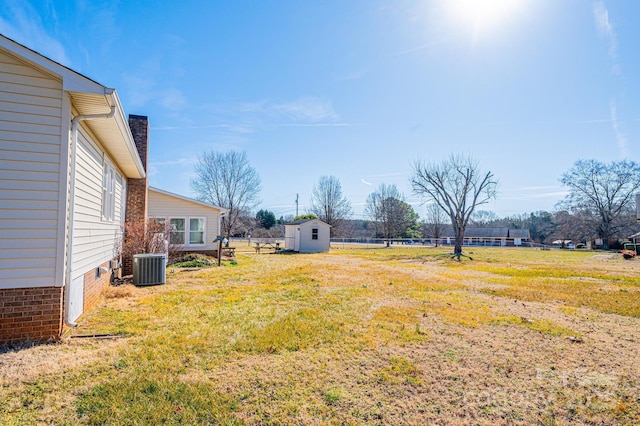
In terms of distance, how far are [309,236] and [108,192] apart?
2109 centimetres

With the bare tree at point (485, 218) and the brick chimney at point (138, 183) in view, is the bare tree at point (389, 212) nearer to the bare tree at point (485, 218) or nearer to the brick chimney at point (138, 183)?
the bare tree at point (485, 218)

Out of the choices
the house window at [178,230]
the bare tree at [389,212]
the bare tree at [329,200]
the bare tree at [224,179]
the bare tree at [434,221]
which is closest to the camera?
the house window at [178,230]

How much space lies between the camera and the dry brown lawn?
2.92 meters

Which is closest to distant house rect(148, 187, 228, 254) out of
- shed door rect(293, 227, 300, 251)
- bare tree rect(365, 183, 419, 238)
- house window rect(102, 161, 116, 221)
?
house window rect(102, 161, 116, 221)

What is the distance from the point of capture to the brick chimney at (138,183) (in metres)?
11.9

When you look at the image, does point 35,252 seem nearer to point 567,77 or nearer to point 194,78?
point 194,78

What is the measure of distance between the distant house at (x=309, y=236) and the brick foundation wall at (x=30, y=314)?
78.6 feet

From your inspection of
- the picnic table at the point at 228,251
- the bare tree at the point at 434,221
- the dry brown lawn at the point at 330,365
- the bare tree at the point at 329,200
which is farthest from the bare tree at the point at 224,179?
the bare tree at the point at 434,221

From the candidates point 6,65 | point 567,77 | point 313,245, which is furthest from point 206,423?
point 313,245

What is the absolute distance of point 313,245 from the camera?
94.9 feet

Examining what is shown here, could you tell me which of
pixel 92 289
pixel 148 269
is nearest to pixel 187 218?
pixel 148 269

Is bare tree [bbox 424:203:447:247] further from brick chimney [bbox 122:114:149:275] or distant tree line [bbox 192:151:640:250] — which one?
brick chimney [bbox 122:114:149:275]

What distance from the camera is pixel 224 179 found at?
36469 millimetres

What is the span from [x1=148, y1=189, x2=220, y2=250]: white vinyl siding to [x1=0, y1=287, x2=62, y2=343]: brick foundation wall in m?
12.8
